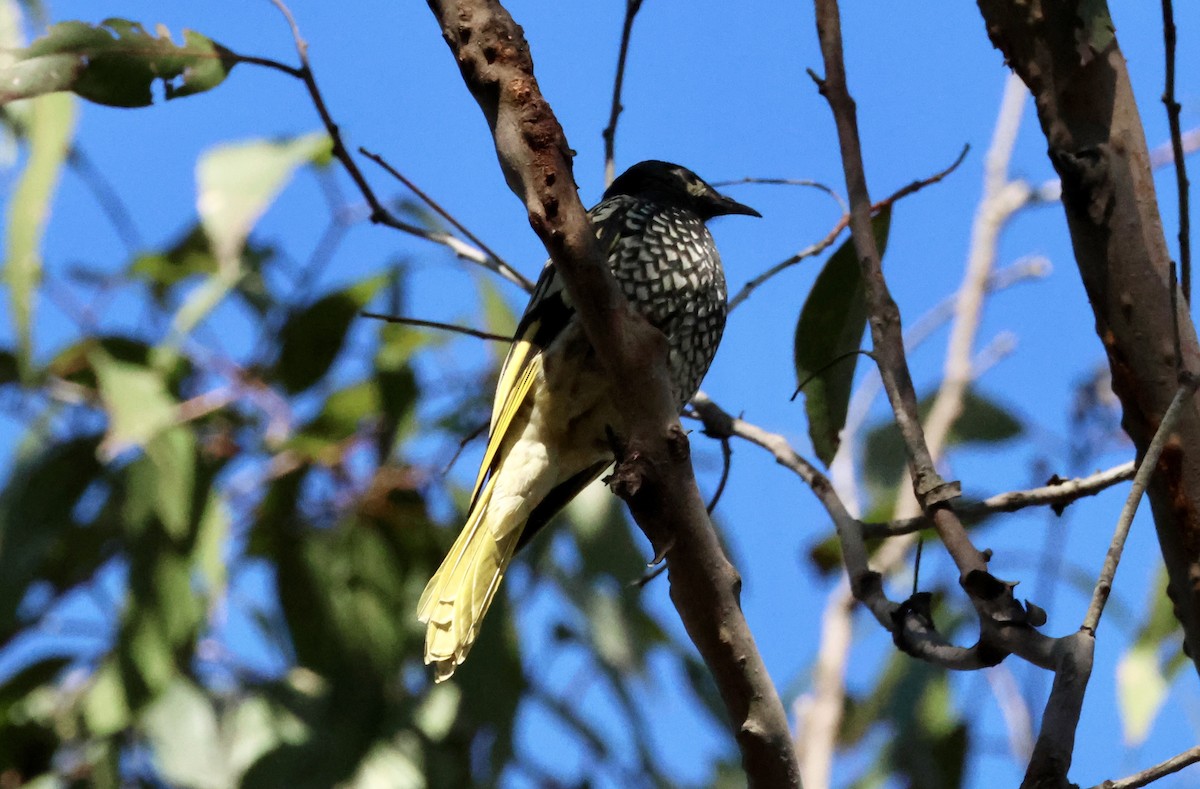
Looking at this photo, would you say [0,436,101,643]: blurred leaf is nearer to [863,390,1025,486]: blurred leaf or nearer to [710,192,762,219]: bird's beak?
[710,192,762,219]: bird's beak

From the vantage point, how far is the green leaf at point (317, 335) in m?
3.71

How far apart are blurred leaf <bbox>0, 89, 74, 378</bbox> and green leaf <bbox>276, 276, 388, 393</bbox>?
26.3 inches

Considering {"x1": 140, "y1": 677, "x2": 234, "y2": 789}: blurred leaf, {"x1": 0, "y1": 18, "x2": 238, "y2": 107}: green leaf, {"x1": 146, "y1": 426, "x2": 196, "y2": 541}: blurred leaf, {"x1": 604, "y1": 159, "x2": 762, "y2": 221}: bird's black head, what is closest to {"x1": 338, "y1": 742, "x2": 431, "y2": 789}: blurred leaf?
{"x1": 140, "y1": 677, "x2": 234, "y2": 789}: blurred leaf

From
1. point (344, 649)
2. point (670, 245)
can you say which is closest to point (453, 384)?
point (344, 649)

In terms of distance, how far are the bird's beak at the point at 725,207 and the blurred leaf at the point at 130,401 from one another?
4.95 ft

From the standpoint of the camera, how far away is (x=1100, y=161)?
197 cm

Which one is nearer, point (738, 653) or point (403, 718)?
point (738, 653)

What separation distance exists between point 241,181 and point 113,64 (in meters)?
0.75

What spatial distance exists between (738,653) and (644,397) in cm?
35

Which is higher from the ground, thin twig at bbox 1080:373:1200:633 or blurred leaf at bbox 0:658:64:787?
thin twig at bbox 1080:373:1200:633

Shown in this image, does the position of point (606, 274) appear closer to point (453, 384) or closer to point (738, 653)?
point (738, 653)

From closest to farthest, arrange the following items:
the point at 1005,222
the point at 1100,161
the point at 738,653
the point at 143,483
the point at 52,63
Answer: the point at 738,653
the point at 1100,161
the point at 52,63
the point at 143,483
the point at 1005,222

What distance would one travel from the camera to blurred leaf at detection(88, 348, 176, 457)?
129 inches

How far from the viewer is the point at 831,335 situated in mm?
2508
